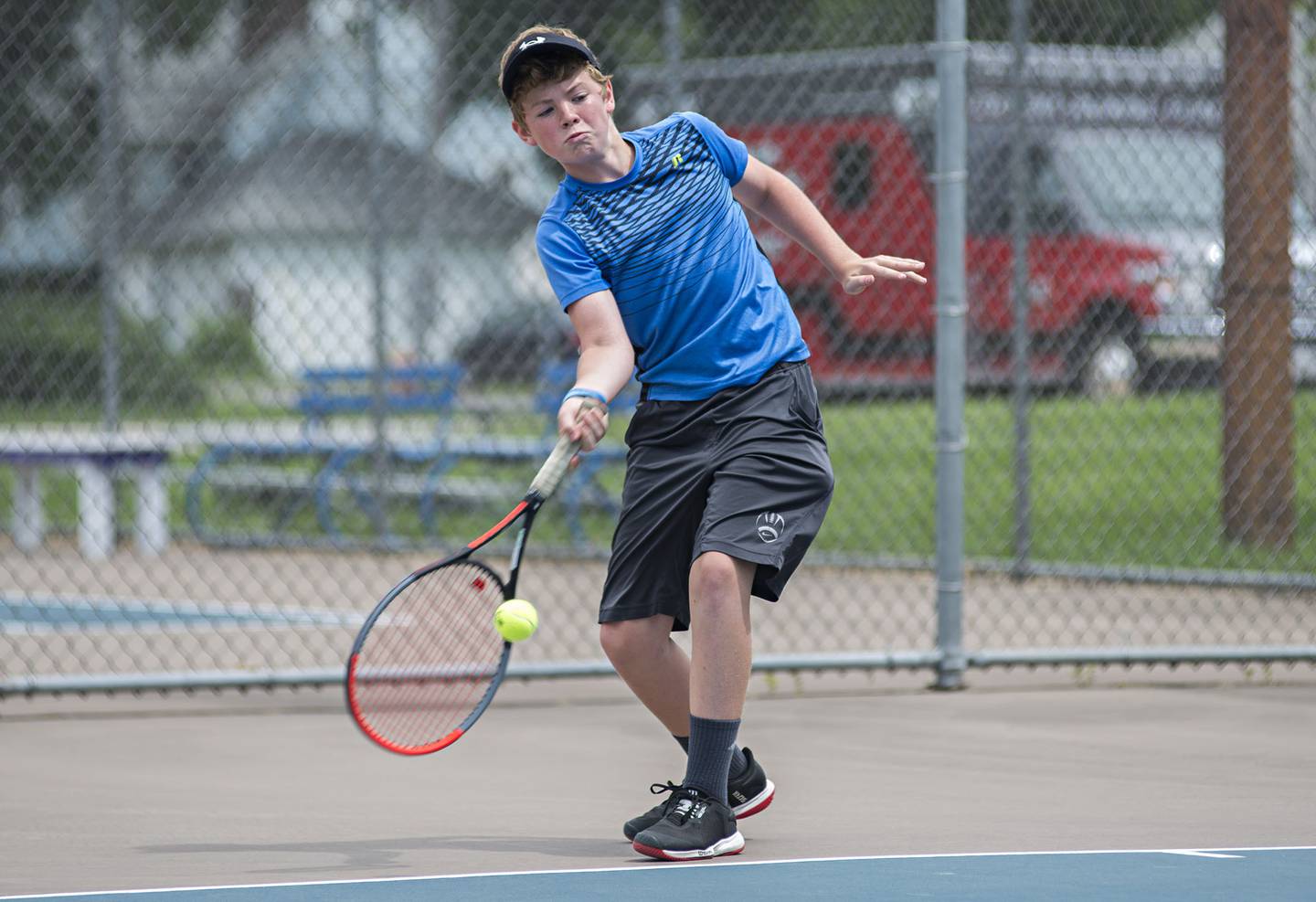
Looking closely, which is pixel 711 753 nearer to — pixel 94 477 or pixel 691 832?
pixel 691 832

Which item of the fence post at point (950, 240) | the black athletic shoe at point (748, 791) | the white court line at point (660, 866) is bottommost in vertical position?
the white court line at point (660, 866)

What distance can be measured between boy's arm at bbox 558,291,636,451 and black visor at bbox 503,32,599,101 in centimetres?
49

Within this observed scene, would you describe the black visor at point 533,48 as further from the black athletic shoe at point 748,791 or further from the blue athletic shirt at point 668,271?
the black athletic shoe at point 748,791

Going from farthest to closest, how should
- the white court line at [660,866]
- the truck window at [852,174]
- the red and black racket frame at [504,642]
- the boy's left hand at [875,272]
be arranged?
the truck window at [852,174]
the boy's left hand at [875,272]
the red and black racket frame at [504,642]
the white court line at [660,866]

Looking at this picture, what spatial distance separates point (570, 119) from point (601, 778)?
193 cm

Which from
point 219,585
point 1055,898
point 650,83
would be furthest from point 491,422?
point 1055,898

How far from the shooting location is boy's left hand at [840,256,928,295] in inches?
178

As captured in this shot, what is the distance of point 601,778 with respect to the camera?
215 inches

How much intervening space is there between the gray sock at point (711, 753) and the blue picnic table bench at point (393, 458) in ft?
18.6

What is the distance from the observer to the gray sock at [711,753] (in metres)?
4.34

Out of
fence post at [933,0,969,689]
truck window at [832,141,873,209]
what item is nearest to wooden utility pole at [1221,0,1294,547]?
truck window at [832,141,873,209]

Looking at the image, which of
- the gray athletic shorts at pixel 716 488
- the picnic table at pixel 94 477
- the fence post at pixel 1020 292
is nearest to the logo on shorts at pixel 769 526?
the gray athletic shorts at pixel 716 488

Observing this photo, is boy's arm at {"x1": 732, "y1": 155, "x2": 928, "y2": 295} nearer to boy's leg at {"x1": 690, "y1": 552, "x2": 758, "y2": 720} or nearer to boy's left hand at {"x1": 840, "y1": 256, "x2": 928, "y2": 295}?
boy's left hand at {"x1": 840, "y1": 256, "x2": 928, "y2": 295}

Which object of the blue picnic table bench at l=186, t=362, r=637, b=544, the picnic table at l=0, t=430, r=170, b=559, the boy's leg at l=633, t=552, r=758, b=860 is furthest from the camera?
the picnic table at l=0, t=430, r=170, b=559
